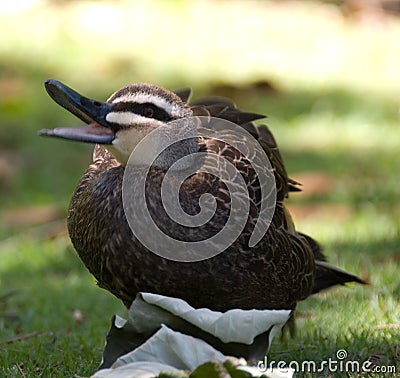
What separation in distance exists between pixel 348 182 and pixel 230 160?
4.03 meters

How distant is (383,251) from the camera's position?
253 inches

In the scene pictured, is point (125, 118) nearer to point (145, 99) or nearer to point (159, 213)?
point (145, 99)

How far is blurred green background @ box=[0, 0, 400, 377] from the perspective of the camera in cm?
500

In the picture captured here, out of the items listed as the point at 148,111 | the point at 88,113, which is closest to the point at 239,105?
the point at 148,111

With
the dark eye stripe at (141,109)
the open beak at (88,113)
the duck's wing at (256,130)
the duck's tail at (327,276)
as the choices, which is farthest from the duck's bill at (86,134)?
the duck's tail at (327,276)

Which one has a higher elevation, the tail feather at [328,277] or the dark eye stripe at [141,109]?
the dark eye stripe at [141,109]

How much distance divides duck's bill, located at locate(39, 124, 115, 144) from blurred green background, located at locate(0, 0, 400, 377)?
0.97 metres

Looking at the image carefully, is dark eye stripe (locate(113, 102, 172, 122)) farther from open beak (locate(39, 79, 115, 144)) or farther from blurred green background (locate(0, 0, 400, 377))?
blurred green background (locate(0, 0, 400, 377))

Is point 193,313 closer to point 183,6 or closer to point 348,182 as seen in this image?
point 348,182

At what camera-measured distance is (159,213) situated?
3998 millimetres

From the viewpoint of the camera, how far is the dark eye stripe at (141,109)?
405 cm

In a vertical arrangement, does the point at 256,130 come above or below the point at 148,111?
below

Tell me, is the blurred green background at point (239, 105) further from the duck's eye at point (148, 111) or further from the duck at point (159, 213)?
the duck's eye at point (148, 111)

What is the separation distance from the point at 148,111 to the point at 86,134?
0.91 ft
